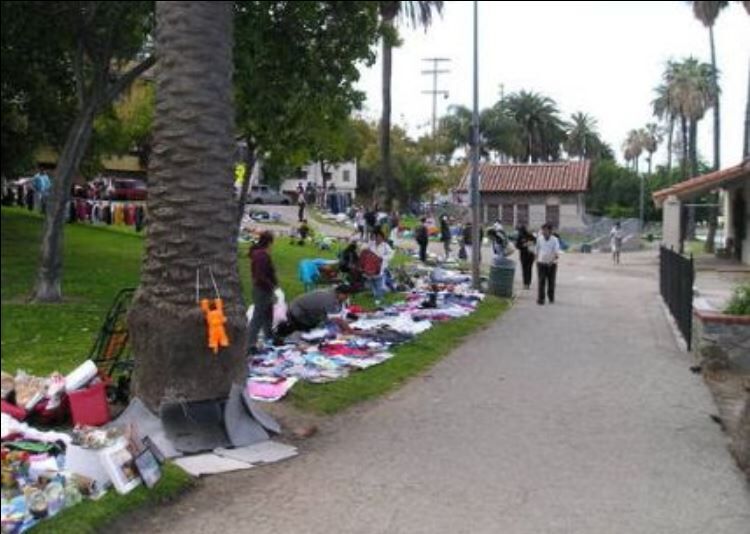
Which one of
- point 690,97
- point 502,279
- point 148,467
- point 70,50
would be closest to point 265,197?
point 690,97

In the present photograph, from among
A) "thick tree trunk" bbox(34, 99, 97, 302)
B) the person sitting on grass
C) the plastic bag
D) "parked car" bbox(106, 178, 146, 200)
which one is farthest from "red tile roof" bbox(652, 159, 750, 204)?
"thick tree trunk" bbox(34, 99, 97, 302)

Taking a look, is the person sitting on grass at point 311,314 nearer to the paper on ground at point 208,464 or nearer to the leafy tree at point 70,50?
the leafy tree at point 70,50

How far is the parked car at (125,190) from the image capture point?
4184 cm

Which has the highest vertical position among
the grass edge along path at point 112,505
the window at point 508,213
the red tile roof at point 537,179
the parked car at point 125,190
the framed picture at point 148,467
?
the red tile roof at point 537,179

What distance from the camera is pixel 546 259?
69.2 ft

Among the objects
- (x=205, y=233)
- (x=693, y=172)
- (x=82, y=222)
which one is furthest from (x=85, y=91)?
(x=693, y=172)

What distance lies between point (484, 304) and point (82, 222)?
16686 mm

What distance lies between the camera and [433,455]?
26.1ft

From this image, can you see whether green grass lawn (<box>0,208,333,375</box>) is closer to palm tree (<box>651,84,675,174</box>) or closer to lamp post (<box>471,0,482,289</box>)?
lamp post (<box>471,0,482,289</box>)

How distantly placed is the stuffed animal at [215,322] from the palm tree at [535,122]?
294ft

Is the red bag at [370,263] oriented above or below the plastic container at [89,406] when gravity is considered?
above

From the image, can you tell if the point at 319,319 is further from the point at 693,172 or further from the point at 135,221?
the point at 693,172

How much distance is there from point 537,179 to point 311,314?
5182 centimetres

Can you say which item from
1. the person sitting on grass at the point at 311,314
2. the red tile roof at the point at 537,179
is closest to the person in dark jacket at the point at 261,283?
the person sitting on grass at the point at 311,314
